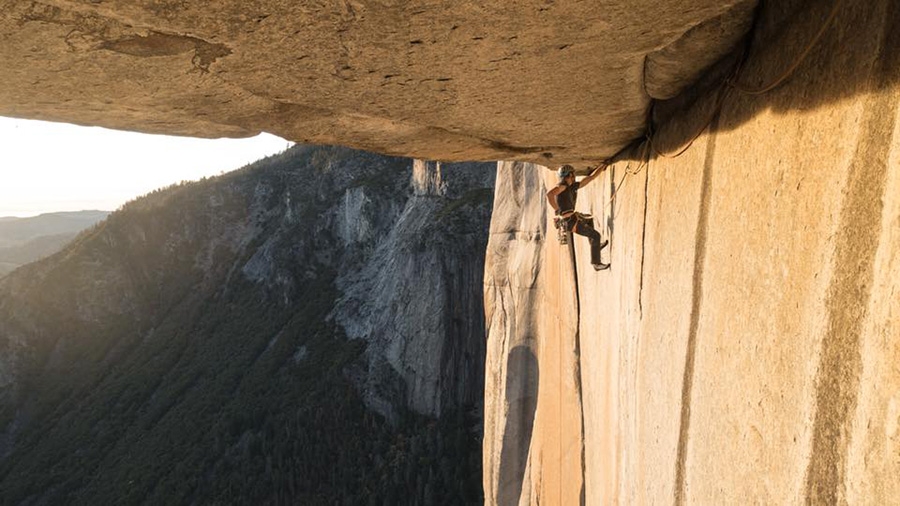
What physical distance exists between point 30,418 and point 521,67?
92399 millimetres

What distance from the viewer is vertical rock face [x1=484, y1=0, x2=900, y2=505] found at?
236 centimetres

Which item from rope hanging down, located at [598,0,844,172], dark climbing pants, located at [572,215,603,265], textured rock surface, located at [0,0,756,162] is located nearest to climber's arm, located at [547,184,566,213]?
dark climbing pants, located at [572,215,603,265]

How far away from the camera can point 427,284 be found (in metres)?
57.6

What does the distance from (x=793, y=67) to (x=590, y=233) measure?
17.0 feet

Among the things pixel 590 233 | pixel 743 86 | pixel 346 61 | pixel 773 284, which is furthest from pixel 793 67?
pixel 590 233

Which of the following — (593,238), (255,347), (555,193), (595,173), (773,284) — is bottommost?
(255,347)

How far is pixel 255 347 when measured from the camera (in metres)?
69.2

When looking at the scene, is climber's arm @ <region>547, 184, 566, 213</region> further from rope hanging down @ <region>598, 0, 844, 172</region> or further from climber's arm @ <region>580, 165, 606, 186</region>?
rope hanging down @ <region>598, 0, 844, 172</region>

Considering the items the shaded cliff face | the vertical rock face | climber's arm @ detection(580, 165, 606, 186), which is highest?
climber's arm @ detection(580, 165, 606, 186)

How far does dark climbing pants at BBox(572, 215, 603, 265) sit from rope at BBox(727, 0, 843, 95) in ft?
14.4

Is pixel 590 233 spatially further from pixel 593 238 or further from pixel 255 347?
pixel 255 347

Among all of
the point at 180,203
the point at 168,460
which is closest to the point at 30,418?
the point at 168,460

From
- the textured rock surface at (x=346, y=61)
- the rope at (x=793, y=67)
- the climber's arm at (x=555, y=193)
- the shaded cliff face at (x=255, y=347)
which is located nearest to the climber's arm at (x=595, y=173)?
the climber's arm at (x=555, y=193)

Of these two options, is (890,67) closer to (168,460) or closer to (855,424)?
(855,424)
